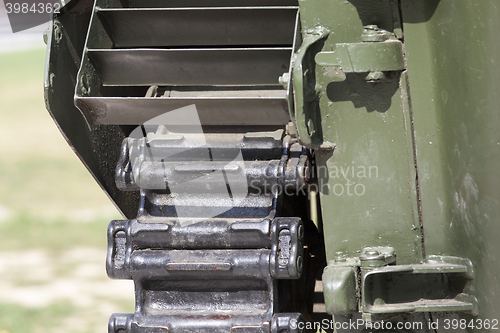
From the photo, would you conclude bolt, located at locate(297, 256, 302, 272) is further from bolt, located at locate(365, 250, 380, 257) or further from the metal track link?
bolt, located at locate(365, 250, 380, 257)

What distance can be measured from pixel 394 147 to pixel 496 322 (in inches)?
25.8

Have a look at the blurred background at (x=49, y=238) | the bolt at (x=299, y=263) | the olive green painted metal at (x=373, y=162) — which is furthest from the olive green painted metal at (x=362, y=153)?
the blurred background at (x=49, y=238)

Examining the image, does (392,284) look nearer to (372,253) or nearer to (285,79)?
(372,253)

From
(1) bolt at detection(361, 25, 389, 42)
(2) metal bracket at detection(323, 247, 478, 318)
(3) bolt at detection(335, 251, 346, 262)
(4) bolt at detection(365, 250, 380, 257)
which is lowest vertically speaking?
(2) metal bracket at detection(323, 247, 478, 318)

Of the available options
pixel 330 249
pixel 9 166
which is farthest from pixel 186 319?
pixel 9 166

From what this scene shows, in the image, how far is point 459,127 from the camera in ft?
6.57

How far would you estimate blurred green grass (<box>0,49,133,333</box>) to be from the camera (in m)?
5.03


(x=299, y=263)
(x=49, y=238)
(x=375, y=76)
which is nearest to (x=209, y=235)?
(x=299, y=263)

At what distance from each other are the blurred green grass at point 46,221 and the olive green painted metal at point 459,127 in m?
3.29

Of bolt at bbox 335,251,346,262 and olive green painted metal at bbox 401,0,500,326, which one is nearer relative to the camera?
olive green painted metal at bbox 401,0,500,326

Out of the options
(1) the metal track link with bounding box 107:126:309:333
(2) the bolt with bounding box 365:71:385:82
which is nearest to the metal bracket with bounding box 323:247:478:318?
(1) the metal track link with bounding box 107:126:309:333

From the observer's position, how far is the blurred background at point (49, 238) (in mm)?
5078

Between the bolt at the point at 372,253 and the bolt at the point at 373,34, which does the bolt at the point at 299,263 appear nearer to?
the bolt at the point at 372,253

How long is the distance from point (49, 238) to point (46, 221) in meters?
0.66
